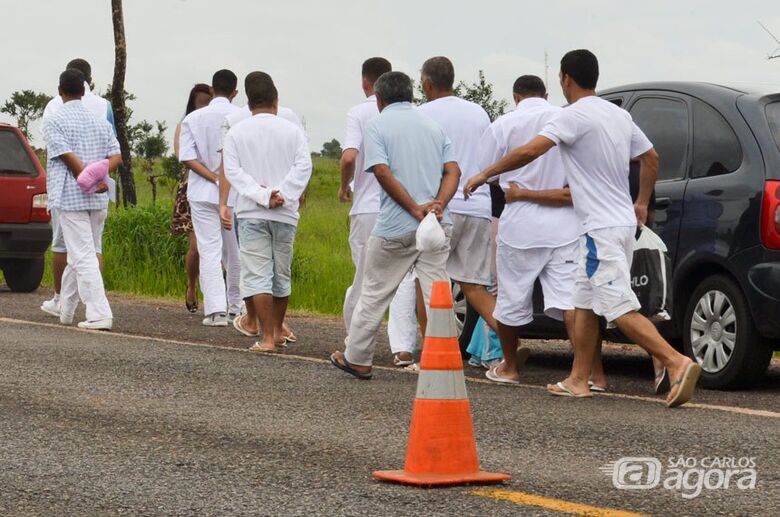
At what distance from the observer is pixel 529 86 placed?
10414mm

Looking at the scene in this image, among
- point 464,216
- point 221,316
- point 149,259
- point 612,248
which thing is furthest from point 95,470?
point 149,259

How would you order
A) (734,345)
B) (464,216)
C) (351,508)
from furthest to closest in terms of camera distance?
(464,216) < (734,345) < (351,508)

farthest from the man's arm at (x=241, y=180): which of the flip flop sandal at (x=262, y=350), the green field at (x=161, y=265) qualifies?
the green field at (x=161, y=265)

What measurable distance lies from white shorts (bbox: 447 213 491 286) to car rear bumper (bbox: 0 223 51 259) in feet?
28.3

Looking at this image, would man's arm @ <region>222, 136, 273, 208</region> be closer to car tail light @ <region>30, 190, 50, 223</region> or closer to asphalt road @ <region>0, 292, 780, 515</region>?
asphalt road @ <region>0, 292, 780, 515</region>

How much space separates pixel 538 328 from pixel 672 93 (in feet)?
5.66

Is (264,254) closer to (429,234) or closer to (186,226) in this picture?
(429,234)

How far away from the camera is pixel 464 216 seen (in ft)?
34.1

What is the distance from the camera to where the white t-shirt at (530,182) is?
9.87 m

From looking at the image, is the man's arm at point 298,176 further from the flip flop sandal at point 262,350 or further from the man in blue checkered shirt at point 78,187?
the man in blue checkered shirt at point 78,187

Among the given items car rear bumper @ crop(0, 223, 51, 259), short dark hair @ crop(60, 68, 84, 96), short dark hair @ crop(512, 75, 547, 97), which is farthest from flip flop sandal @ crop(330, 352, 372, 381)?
car rear bumper @ crop(0, 223, 51, 259)

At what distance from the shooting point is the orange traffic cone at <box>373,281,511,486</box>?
6.36 m

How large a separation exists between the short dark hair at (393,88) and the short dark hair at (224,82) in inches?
154

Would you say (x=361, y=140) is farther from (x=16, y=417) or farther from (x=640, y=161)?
(x=16, y=417)
